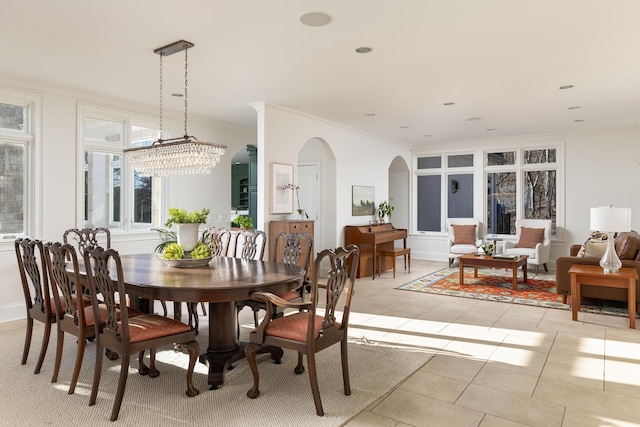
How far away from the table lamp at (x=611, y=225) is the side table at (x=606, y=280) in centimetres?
8

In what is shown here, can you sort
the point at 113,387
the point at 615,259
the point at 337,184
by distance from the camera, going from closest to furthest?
1. the point at 113,387
2. the point at 615,259
3. the point at 337,184

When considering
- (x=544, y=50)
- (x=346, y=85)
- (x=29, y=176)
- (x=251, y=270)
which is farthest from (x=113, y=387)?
(x=544, y=50)

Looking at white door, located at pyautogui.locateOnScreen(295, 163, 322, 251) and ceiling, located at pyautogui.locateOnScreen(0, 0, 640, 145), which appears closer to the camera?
ceiling, located at pyautogui.locateOnScreen(0, 0, 640, 145)

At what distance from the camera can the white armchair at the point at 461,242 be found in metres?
8.45

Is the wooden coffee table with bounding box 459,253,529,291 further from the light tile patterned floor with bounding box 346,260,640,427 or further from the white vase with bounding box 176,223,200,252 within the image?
the white vase with bounding box 176,223,200,252

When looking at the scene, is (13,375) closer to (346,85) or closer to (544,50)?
(346,85)

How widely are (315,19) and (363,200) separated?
5.05 m

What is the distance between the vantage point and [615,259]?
468 centimetres

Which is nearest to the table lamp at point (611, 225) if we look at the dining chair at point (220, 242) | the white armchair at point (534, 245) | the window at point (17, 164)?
the white armchair at point (534, 245)

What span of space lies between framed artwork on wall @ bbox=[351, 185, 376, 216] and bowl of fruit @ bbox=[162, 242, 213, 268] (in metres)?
4.46

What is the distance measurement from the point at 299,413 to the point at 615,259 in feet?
13.0

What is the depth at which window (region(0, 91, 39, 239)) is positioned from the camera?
4672 millimetres

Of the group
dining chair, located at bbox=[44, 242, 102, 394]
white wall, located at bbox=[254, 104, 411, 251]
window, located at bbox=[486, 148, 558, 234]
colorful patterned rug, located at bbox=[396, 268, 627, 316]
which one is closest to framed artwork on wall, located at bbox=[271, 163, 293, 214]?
white wall, located at bbox=[254, 104, 411, 251]

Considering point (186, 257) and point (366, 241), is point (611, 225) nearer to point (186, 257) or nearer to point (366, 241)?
point (366, 241)
